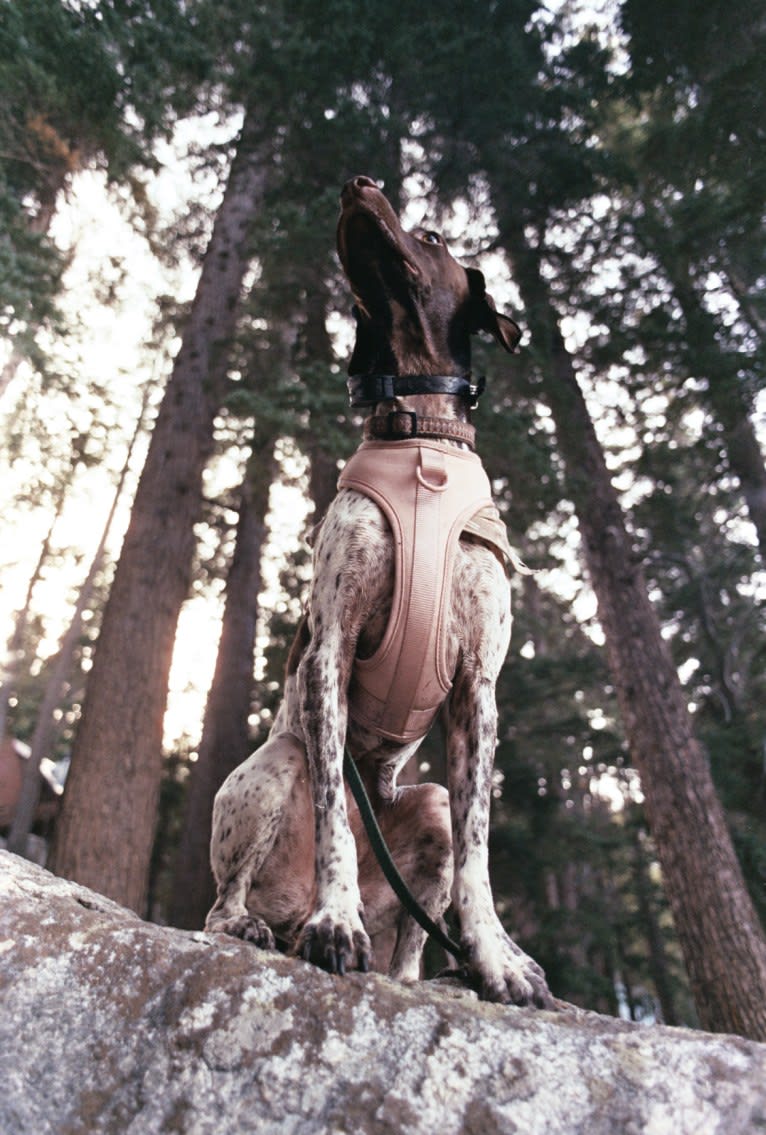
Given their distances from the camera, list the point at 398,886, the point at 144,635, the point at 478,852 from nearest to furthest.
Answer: the point at 398,886 < the point at 478,852 < the point at 144,635

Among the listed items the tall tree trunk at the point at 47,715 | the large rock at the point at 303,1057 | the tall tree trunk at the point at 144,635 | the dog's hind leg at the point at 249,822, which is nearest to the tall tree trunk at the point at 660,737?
the tall tree trunk at the point at 144,635

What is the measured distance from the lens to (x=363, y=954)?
1750mm

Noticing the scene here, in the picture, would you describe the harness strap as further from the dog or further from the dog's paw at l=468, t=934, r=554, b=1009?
the dog's paw at l=468, t=934, r=554, b=1009

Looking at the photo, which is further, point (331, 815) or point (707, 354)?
point (707, 354)

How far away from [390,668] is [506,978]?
2.74ft

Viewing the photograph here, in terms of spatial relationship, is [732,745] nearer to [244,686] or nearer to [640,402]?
[640,402]

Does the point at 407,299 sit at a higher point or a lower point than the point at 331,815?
higher

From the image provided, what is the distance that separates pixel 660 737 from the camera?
764 centimetres

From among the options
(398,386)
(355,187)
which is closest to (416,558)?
(398,386)

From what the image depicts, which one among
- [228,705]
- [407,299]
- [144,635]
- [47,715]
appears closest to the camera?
[407,299]

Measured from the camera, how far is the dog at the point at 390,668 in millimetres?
2160

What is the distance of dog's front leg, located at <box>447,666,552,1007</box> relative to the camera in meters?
1.82

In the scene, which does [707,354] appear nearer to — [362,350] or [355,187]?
[362,350]

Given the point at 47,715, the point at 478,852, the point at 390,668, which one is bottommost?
the point at 478,852
